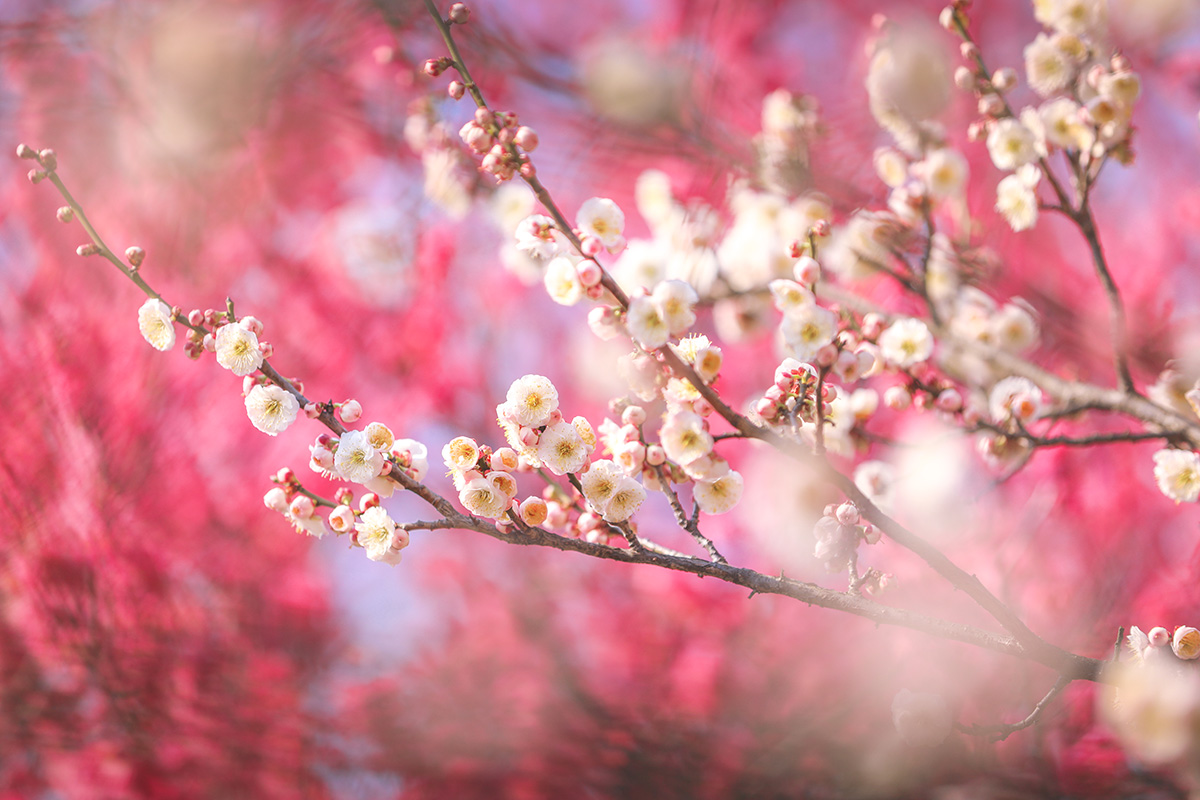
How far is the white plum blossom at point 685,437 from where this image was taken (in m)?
1.09

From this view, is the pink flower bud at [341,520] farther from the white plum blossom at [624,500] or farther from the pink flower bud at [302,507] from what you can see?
the white plum blossom at [624,500]

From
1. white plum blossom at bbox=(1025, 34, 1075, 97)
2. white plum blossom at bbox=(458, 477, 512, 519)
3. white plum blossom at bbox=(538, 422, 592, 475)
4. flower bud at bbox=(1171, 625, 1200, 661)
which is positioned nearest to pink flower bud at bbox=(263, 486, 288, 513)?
white plum blossom at bbox=(458, 477, 512, 519)

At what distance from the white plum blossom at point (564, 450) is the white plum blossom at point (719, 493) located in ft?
0.71

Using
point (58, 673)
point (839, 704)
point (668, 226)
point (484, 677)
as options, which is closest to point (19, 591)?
point (58, 673)

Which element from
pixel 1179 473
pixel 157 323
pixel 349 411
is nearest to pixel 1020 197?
pixel 1179 473

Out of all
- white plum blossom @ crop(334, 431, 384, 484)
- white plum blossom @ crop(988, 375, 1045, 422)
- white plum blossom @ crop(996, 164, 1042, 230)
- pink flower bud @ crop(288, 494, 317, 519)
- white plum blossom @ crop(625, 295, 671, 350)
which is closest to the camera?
white plum blossom @ crop(625, 295, 671, 350)

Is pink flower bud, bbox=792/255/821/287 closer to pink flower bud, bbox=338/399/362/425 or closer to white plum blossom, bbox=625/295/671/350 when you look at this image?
white plum blossom, bbox=625/295/671/350

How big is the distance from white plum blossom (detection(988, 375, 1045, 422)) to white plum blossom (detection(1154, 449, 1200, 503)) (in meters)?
0.28

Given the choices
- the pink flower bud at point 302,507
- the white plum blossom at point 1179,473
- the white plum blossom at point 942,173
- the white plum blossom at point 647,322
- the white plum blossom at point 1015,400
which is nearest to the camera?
the white plum blossom at point 647,322

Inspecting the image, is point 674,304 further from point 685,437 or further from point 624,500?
point 624,500

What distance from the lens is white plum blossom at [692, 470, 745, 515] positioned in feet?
3.94

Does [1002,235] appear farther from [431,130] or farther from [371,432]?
[371,432]

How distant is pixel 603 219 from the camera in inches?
46.3

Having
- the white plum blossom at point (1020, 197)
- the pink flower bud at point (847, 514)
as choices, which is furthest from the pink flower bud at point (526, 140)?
the white plum blossom at point (1020, 197)
